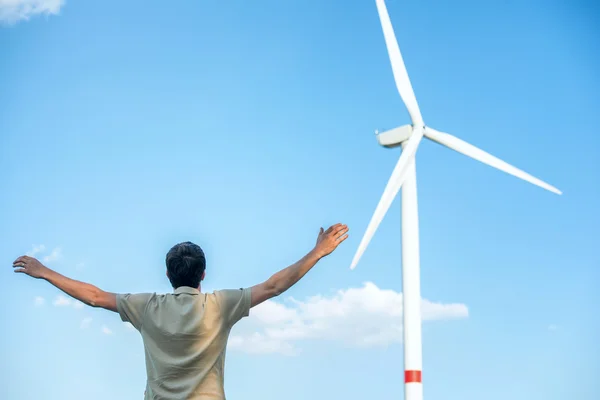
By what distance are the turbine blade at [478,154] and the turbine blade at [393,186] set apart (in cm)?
99

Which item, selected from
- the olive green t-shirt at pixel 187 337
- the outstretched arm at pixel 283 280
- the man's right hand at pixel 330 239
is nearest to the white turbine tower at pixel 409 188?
the man's right hand at pixel 330 239

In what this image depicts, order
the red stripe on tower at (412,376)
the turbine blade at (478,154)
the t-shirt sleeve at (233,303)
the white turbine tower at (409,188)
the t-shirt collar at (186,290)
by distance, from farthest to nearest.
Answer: the turbine blade at (478,154), the white turbine tower at (409,188), the red stripe on tower at (412,376), the t-shirt collar at (186,290), the t-shirt sleeve at (233,303)

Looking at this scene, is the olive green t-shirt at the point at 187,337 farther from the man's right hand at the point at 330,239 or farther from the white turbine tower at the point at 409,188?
the white turbine tower at the point at 409,188

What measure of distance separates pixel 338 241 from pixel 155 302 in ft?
6.87

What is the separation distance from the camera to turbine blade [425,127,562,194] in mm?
21828

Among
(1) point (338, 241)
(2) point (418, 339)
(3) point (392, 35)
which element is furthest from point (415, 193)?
(1) point (338, 241)

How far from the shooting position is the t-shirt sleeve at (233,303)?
7.17 m

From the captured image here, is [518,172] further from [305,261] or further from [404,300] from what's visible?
[305,261]

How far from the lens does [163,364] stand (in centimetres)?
698

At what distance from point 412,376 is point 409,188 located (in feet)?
17.8

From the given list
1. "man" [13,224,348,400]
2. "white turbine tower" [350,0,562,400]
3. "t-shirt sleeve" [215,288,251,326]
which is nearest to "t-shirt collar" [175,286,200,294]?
"man" [13,224,348,400]

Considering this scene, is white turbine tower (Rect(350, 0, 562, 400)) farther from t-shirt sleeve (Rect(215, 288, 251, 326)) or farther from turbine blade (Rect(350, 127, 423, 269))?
t-shirt sleeve (Rect(215, 288, 251, 326))

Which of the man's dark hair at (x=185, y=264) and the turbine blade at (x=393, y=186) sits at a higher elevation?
the turbine blade at (x=393, y=186)

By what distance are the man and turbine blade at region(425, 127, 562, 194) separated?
14945 mm
